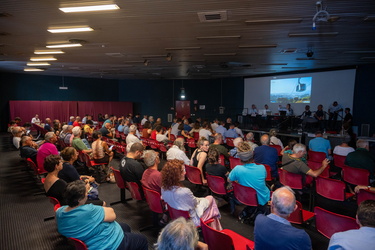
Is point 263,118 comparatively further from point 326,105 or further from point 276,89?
point 326,105

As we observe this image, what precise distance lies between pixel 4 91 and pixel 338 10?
1927 cm

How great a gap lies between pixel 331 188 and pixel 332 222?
4.91 feet

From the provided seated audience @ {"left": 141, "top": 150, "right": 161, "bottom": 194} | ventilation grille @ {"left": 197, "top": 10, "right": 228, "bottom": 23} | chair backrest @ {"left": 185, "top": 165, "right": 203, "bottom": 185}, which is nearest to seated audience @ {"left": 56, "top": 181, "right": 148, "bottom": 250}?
seated audience @ {"left": 141, "top": 150, "right": 161, "bottom": 194}

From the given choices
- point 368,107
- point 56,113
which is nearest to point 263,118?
point 368,107

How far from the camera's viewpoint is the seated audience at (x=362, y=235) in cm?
181

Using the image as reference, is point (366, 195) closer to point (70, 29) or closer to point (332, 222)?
point (332, 222)

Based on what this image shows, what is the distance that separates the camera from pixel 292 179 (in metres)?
4.26

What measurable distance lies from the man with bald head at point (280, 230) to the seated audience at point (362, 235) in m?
0.25

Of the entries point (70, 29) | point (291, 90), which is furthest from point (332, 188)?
point (291, 90)

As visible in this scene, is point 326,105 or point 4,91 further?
point 4,91

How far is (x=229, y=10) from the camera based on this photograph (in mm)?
4238

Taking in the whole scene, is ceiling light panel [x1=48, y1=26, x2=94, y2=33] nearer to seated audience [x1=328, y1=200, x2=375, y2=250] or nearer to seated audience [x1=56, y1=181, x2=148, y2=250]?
seated audience [x1=56, y1=181, x2=148, y2=250]

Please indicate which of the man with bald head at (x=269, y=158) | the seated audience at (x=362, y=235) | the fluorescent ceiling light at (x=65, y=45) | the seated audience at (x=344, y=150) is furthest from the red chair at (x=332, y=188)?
the fluorescent ceiling light at (x=65, y=45)

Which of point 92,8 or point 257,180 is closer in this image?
point 257,180
